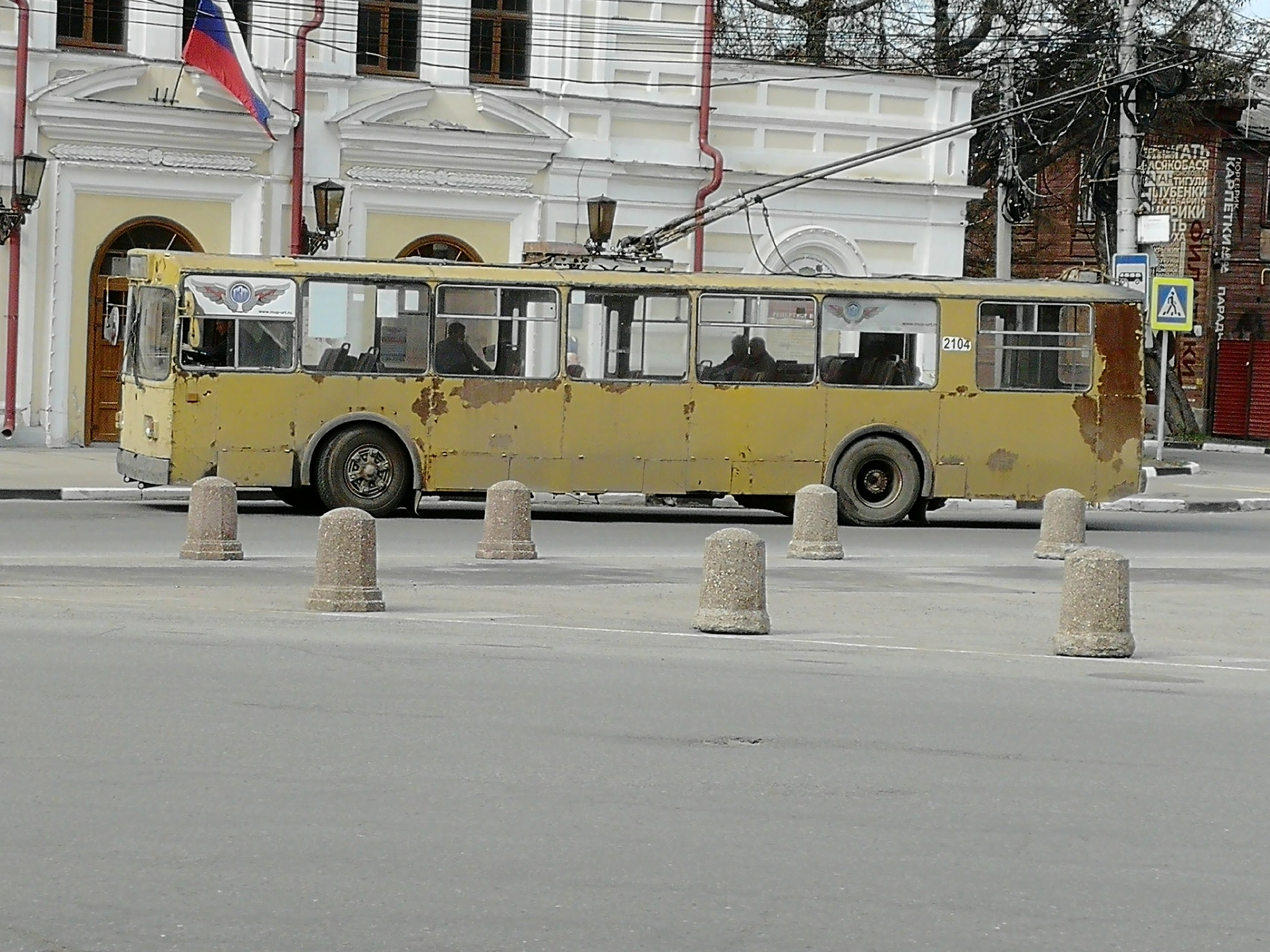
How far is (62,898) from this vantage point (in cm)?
596

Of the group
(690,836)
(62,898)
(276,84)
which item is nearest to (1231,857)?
(690,836)

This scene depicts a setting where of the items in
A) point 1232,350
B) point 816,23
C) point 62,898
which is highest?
point 816,23

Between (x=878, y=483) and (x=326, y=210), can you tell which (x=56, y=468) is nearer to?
(x=326, y=210)

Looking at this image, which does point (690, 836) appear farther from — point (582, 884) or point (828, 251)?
point (828, 251)

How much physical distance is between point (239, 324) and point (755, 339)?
546 centimetres

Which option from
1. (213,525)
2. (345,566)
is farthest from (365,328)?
(345,566)

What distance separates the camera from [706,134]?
3253 cm

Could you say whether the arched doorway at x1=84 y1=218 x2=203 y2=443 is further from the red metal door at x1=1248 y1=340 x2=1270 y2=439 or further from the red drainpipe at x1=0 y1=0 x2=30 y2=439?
the red metal door at x1=1248 y1=340 x2=1270 y2=439

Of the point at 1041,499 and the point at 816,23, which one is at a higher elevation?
the point at 816,23

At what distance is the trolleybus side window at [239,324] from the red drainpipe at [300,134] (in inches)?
301

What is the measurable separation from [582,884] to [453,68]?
2595cm

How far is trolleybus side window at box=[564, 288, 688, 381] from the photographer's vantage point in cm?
2302

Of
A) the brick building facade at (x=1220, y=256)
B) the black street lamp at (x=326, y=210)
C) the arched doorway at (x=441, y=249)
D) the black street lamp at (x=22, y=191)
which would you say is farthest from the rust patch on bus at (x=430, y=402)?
the brick building facade at (x=1220, y=256)

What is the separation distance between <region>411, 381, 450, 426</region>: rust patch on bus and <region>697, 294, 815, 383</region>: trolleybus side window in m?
2.79
